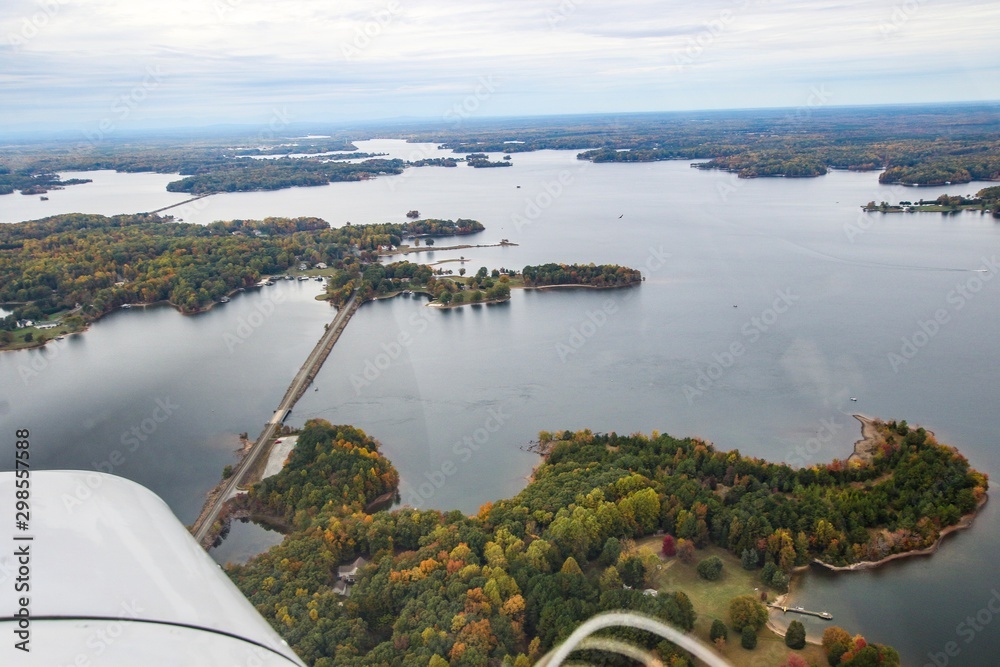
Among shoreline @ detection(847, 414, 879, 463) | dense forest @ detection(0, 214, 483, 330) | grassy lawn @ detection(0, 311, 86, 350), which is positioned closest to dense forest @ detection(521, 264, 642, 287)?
dense forest @ detection(0, 214, 483, 330)

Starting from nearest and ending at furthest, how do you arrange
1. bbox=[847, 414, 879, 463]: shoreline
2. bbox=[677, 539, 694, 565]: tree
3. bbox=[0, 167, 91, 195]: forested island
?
bbox=[677, 539, 694, 565]: tree → bbox=[847, 414, 879, 463]: shoreline → bbox=[0, 167, 91, 195]: forested island

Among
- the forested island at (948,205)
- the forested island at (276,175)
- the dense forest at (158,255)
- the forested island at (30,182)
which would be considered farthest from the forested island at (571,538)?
the forested island at (30,182)

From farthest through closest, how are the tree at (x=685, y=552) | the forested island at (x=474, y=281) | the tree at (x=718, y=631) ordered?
the forested island at (x=474, y=281)
the tree at (x=685, y=552)
the tree at (x=718, y=631)

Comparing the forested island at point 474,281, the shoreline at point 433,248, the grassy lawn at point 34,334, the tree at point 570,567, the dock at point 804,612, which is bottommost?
the dock at point 804,612

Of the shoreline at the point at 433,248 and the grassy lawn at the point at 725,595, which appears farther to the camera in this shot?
the shoreline at the point at 433,248

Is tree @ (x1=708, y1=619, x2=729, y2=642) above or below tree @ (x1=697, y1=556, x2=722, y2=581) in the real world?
above

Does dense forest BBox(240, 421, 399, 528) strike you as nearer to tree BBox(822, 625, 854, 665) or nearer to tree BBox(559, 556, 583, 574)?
tree BBox(559, 556, 583, 574)

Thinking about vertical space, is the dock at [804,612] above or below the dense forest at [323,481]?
below

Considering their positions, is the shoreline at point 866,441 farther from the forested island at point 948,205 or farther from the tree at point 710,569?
the forested island at point 948,205
